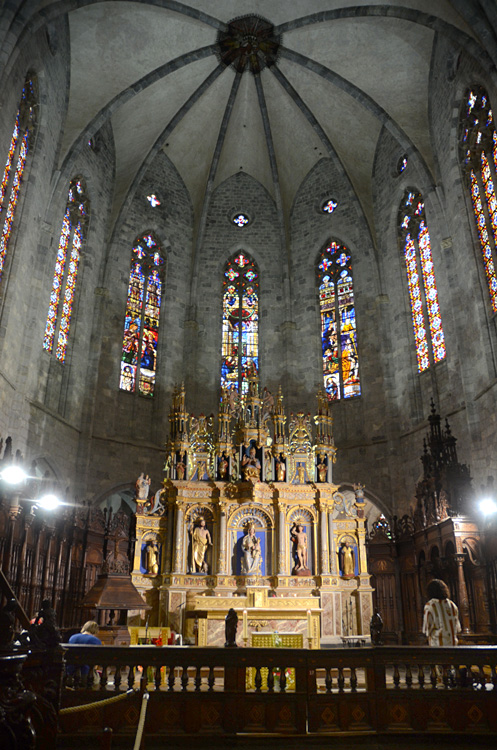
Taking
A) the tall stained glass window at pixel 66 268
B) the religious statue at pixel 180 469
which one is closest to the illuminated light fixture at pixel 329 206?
the tall stained glass window at pixel 66 268

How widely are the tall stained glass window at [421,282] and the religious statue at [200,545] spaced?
9.58 m

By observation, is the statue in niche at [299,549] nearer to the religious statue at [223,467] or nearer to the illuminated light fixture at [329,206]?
the religious statue at [223,467]

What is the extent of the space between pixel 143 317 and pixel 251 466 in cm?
1008

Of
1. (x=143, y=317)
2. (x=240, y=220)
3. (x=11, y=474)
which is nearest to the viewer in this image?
(x=11, y=474)

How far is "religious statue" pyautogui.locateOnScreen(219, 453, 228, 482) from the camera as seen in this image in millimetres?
16297

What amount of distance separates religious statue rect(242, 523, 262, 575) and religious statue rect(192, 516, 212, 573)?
0.92 meters

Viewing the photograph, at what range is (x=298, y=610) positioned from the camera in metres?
13.0

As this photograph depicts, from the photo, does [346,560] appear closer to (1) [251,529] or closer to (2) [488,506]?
(1) [251,529]

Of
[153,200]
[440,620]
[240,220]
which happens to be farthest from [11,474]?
[240,220]

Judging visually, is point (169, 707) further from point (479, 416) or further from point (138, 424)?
point (138, 424)

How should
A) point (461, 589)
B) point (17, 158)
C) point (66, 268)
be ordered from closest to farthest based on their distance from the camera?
1. point (461, 589)
2. point (17, 158)
3. point (66, 268)

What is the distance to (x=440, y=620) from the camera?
858 cm

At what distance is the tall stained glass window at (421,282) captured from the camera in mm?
20578

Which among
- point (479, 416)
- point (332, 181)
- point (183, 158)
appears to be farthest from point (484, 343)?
point (183, 158)
